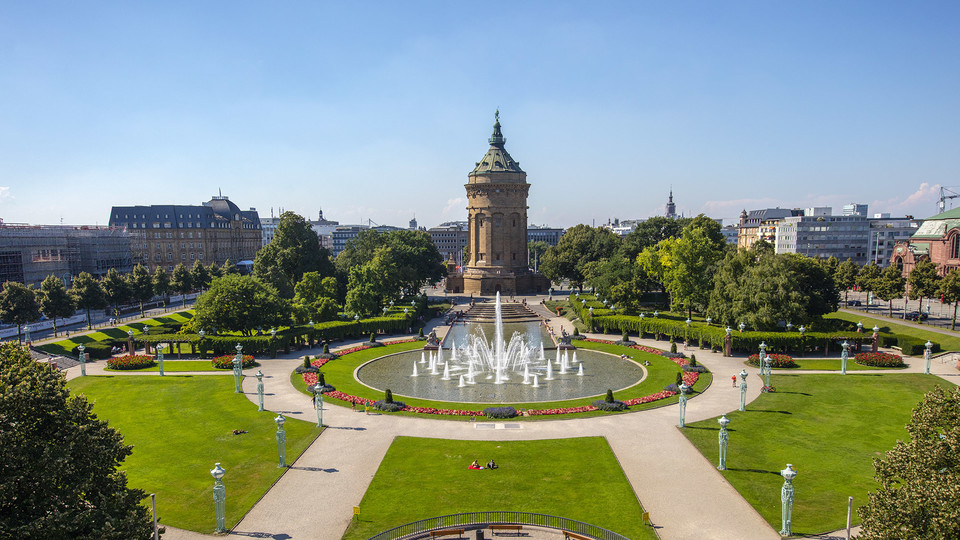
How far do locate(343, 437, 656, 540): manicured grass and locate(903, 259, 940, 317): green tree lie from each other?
5578 centimetres

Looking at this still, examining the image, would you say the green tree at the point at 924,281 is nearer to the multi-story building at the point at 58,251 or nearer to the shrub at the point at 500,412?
the shrub at the point at 500,412

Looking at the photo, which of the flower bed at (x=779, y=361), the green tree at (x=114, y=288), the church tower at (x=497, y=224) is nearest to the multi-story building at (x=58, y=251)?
the green tree at (x=114, y=288)

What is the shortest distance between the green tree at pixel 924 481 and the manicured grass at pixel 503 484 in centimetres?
850

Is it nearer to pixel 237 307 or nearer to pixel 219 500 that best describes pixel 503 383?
pixel 219 500

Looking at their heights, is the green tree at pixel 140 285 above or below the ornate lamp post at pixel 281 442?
above

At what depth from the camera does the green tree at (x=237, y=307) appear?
54.2 meters

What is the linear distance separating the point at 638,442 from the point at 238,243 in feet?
430

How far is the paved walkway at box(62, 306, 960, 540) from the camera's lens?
2278cm

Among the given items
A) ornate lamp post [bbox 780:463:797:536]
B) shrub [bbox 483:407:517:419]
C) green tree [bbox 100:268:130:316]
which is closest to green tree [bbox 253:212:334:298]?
green tree [bbox 100:268:130:316]

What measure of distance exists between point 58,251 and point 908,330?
11602 centimetres

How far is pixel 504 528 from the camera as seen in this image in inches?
877

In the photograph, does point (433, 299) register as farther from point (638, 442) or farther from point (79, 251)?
point (638, 442)

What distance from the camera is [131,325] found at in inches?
2608

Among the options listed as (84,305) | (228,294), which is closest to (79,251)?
(84,305)
